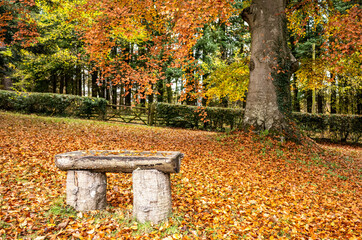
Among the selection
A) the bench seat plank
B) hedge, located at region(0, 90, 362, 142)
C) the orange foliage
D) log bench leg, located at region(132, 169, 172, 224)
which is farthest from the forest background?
log bench leg, located at region(132, 169, 172, 224)

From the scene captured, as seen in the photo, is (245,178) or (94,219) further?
(245,178)

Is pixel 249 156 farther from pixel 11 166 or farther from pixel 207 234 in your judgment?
pixel 11 166

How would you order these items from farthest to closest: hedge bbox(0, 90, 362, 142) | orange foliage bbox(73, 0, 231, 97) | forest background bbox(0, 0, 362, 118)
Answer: hedge bbox(0, 90, 362, 142), forest background bbox(0, 0, 362, 118), orange foliage bbox(73, 0, 231, 97)

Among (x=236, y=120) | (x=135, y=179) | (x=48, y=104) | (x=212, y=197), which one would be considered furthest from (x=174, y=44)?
(x=48, y=104)

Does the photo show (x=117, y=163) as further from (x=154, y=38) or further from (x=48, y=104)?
(x=48, y=104)

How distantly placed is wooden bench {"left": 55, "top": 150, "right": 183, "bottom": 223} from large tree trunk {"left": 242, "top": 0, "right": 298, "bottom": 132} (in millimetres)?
5505

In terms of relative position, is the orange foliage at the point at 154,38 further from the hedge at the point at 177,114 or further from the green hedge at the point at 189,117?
the green hedge at the point at 189,117

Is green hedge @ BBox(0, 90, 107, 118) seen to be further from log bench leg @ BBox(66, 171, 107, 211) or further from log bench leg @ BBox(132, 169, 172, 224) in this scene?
log bench leg @ BBox(132, 169, 172, 224)

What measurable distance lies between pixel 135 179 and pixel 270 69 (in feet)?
21.0

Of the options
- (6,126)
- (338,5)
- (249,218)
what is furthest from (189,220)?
(338,5)

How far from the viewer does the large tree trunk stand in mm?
7492

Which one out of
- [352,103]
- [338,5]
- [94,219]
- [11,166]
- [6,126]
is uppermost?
[338,5]

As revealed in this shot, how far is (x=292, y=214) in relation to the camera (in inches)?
145

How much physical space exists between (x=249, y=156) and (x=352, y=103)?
17.5m
